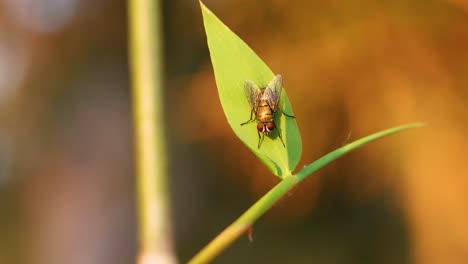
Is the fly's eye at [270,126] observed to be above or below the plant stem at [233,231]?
above

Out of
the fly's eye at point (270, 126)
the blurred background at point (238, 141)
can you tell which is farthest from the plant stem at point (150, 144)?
the blurred background at point (238, 141)

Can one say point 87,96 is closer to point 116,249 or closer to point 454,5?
point 116,249

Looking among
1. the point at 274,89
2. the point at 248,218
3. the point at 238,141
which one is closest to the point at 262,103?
the point at 274,89

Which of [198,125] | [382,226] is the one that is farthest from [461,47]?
[198,125]

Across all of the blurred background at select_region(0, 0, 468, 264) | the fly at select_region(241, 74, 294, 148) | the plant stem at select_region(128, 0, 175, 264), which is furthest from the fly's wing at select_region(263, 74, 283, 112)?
the blurred background at select_region(0, 0, 468, 264)

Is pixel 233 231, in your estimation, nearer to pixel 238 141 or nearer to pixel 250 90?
pixel 250 90

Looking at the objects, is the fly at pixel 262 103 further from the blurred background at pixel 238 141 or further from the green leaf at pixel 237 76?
the blurred background at pixel 238 141
